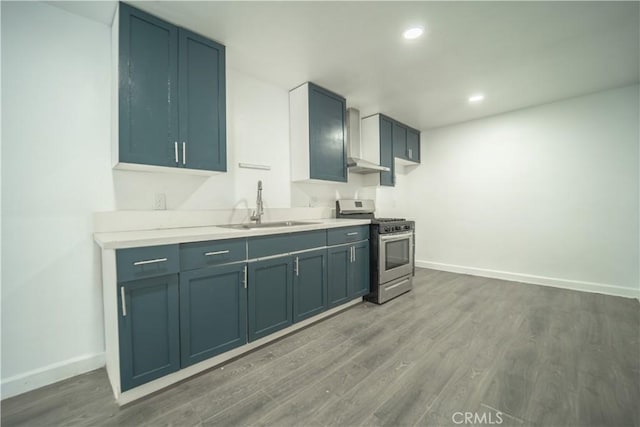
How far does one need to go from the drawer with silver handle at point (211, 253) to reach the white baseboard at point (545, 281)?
3790 mm

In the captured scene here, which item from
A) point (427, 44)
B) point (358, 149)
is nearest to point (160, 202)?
point (427, 44)

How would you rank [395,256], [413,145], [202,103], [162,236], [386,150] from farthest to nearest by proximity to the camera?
[413,145] → [386,150] → [395,256] → [202,103] → [162,236]

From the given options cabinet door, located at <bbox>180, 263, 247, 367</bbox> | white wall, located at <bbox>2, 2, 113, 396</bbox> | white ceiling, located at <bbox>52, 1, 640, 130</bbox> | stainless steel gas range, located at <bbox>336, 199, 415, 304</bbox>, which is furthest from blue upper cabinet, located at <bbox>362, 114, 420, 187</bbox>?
white wall, located at <bbox>2, 2, 113, 396</bbox>

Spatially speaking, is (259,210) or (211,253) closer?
(211,253)

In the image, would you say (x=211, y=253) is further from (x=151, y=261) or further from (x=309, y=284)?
(x=309, y=284)

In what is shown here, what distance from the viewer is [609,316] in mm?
2561

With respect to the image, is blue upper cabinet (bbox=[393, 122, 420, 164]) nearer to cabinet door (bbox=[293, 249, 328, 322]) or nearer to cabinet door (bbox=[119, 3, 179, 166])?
cabinet door (bbox=[293, 249, 328, 322])

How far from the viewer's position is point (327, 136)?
307 centimetres

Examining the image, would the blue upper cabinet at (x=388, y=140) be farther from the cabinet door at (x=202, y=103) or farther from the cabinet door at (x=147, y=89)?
the cabinet door at (x=147, y=89)

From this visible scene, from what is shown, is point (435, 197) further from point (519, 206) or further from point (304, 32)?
point (304, 32)

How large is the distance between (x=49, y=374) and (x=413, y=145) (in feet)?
16.2

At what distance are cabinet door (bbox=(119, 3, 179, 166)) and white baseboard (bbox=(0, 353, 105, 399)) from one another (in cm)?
138

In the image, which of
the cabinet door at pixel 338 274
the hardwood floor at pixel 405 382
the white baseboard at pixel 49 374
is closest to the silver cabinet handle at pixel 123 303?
the hardwood floor at pixel 405 382

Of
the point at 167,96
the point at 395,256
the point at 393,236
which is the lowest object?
the point at 395,256
